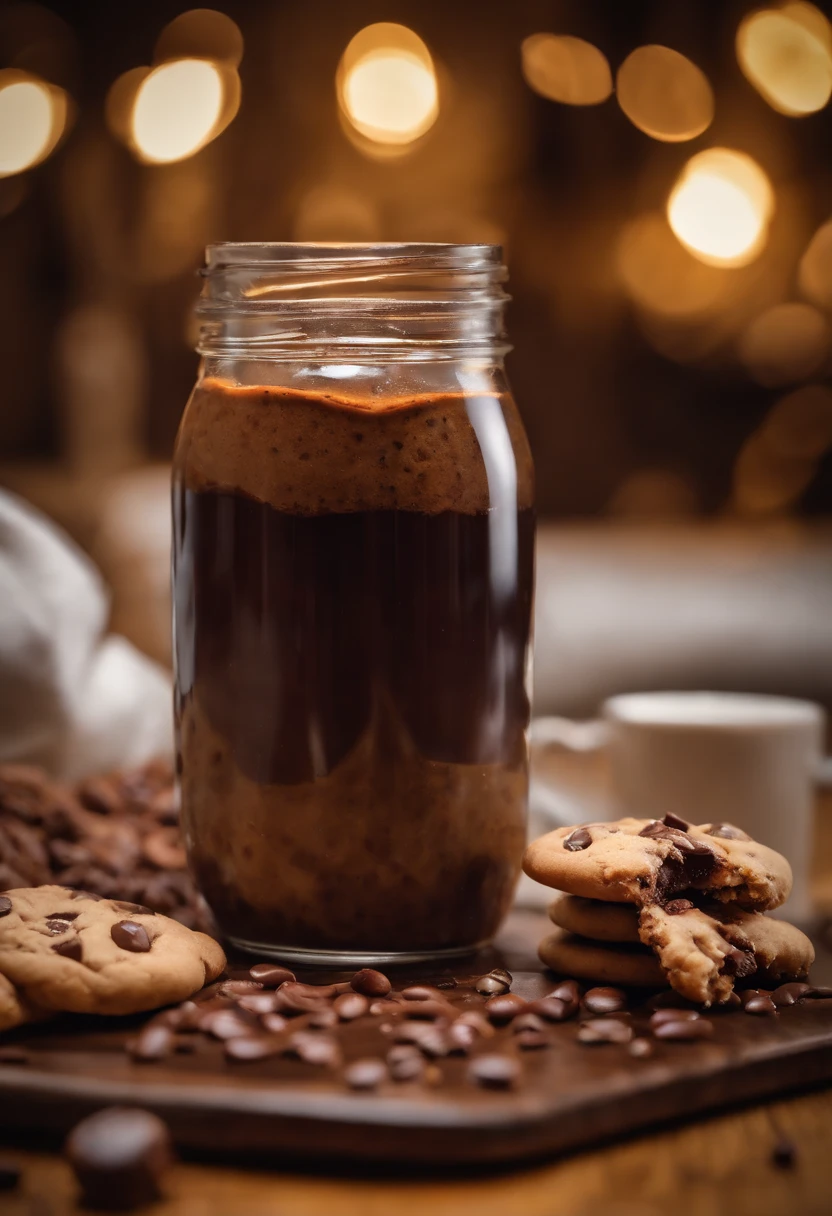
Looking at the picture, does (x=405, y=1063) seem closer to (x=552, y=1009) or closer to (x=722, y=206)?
(x=552, y=1009)

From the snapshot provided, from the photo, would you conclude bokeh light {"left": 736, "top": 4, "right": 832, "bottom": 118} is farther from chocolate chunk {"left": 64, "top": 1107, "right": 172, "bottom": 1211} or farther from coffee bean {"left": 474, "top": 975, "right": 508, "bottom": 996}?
chocolate chunk {"left": 64, "top": 1107, "right": 172, "bottom": 1211}

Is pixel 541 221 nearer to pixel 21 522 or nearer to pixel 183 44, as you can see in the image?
pixel 183 44

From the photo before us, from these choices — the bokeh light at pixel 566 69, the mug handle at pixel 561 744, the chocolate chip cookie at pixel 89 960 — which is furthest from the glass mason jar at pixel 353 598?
the bokeh light at pixel 566 69

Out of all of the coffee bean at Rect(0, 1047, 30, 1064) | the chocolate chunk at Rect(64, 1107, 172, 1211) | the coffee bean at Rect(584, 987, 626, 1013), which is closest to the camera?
the chocolate chunk at Rect(64, 1107, 172, 1211)

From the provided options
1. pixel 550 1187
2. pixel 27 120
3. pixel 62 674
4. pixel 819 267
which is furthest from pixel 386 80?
pixel 550 1187

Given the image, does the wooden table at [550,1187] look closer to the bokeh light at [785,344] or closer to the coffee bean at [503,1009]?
the coffee bean at [503,1009]

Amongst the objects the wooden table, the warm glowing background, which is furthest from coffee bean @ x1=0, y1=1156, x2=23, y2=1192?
the warm glowing background
